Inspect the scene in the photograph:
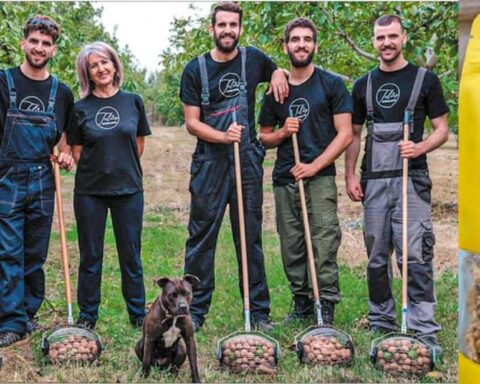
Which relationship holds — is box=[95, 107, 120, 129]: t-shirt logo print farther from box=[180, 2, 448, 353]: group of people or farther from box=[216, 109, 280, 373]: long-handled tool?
box=[216, 109, 280, 373]: long-handled tool

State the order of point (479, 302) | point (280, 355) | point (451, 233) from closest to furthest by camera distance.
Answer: point (479, 302), point (280, 355), point (451, 233)

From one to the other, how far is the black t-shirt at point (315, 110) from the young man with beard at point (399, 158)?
0.16 meters

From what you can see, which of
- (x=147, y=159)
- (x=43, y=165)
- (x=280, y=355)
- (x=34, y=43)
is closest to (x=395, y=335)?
(x=280, y=355)

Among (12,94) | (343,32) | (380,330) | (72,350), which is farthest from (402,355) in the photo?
(343,32)

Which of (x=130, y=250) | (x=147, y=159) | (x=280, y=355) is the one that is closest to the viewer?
(x=280, y=355)

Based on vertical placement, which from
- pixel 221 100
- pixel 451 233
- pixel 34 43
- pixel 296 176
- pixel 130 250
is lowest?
pixel 451 233

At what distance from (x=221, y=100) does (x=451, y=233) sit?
5.21m

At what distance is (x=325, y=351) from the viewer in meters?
3.71

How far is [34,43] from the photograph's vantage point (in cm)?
400

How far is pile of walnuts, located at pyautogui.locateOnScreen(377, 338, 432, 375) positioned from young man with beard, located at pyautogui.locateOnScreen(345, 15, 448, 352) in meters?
0.35

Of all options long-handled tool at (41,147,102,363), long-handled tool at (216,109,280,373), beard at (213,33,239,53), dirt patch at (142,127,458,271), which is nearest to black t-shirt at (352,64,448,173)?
beard at (213,33,239,53)

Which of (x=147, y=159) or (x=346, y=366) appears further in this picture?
(x=147, y=159)

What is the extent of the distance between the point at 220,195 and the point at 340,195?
7973 millimetres

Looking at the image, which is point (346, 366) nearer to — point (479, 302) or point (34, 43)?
point (479, 302)
